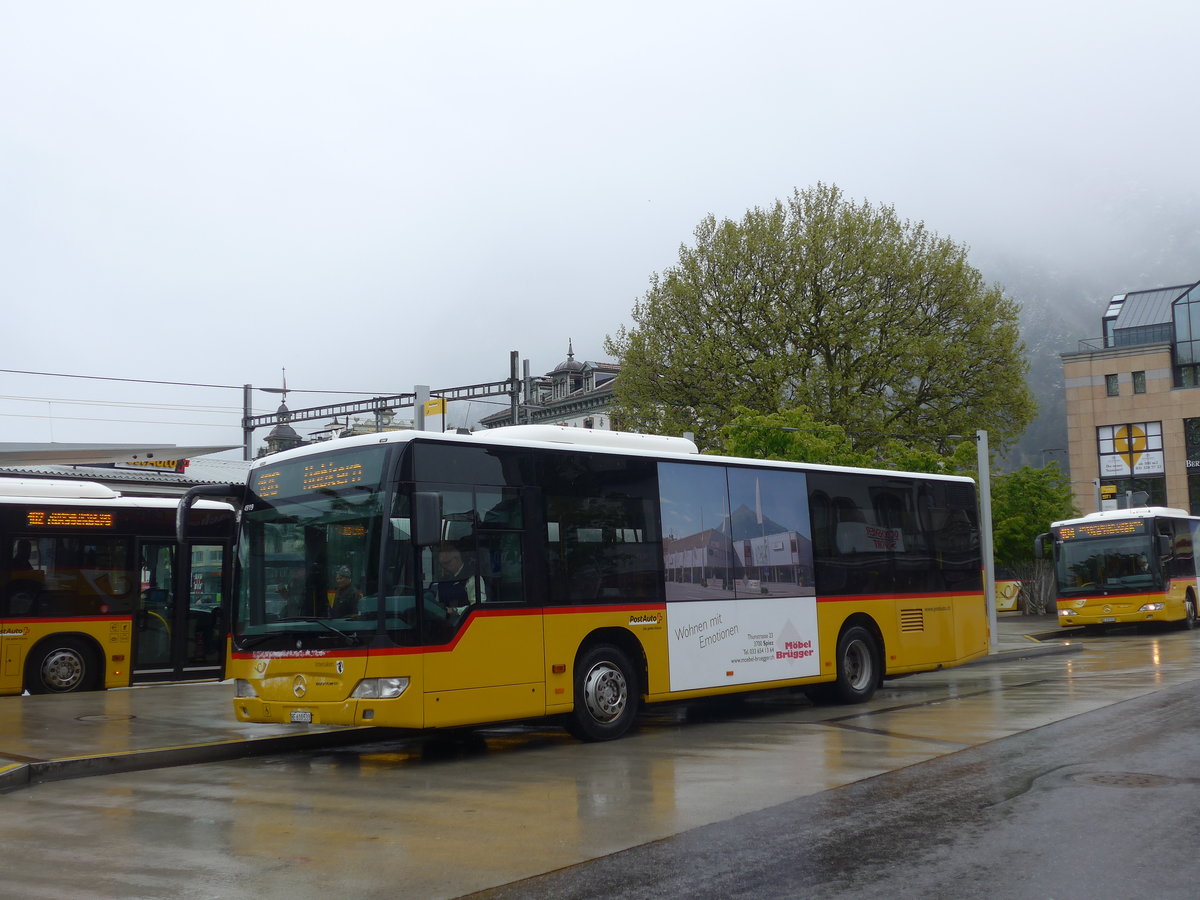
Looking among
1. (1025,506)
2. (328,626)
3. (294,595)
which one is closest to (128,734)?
(294,595)

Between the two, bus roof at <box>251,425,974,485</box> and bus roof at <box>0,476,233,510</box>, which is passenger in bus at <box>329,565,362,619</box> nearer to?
bus roof at <box>251,425,974,485</box>

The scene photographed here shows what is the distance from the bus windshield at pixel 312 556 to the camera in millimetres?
10766


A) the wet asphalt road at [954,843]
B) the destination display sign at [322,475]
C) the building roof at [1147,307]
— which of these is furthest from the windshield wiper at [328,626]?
the building roof at [1147,307]

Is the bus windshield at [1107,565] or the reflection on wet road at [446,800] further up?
the bus windshield at [1107,565]

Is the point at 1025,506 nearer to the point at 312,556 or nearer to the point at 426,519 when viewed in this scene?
the point at 312,556

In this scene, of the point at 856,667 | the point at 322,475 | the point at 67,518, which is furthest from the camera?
the point at 67,518

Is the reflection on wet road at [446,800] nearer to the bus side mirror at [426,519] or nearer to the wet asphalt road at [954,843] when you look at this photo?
the wet asphalt road at [954,843]

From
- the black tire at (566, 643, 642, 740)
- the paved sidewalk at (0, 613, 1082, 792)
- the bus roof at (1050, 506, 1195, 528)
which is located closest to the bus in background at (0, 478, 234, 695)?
the paved sidewalk at (0, 613, 1082, 792)

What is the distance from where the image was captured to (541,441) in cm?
1234

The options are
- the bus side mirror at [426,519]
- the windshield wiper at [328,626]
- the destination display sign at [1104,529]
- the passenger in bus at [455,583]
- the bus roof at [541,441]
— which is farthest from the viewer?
the destination display sign at [1104,529]

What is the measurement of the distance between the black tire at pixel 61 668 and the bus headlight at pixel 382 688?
9.00 m

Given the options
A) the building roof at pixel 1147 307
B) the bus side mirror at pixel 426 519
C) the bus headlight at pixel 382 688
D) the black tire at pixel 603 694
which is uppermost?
the building roof at pixel 1147 307

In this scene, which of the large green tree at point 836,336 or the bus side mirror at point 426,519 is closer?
the bus side mirror at point 426,519

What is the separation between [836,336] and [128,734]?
2761 cm
